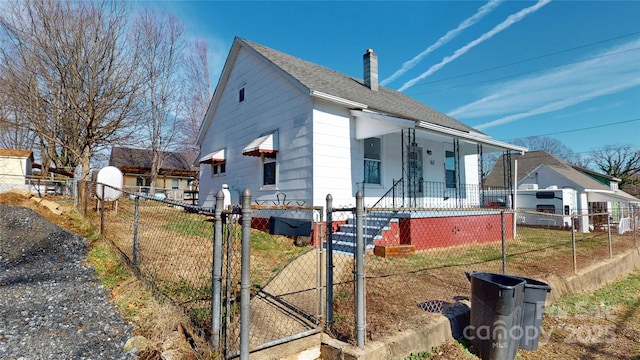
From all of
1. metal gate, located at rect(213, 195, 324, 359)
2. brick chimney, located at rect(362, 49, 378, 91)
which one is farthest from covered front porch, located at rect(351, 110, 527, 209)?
metal gate, located at rect(213, 195, 324, 359)

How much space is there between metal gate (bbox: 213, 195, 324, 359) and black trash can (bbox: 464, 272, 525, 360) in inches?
70.5

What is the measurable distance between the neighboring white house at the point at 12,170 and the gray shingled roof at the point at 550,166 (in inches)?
1081

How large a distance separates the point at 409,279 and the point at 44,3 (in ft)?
58.1

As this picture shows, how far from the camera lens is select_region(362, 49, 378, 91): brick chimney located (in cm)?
1300

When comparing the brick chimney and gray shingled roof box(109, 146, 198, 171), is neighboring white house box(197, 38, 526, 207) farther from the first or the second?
gray shingled roof box(109, 146, 198, 171)

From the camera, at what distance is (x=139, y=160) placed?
32.1 m

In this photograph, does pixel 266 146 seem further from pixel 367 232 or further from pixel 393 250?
pixel 393 250

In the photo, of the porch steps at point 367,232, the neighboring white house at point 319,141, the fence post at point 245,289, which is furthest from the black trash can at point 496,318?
the neighboring white house at point 319,141

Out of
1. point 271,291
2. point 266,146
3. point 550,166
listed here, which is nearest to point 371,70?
point 266,146

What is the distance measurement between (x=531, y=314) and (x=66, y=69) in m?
17.8

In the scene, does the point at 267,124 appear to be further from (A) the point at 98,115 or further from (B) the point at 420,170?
(A) the point at 98,115

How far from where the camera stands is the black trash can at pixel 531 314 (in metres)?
3.65

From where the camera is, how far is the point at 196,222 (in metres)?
9.64

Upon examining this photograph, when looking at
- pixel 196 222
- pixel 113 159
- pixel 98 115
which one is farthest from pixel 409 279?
pixel 113 159
